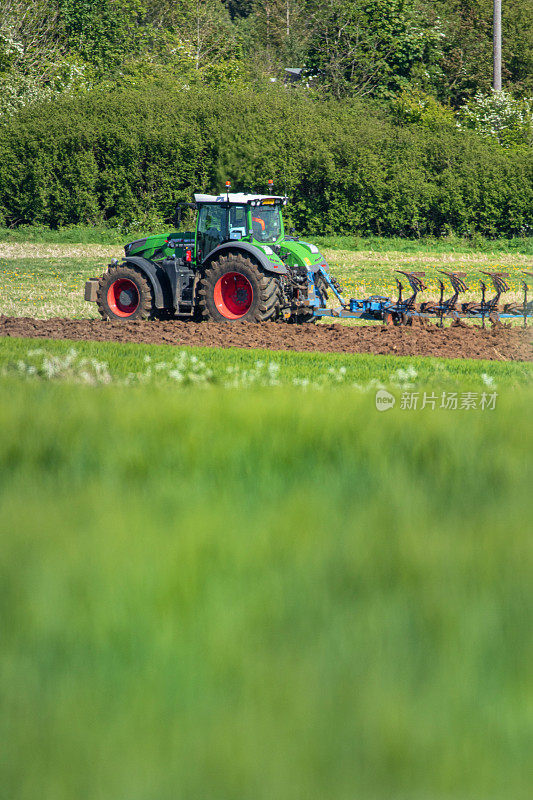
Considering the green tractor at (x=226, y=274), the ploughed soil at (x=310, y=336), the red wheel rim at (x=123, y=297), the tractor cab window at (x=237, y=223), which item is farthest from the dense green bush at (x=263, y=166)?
the ploughed soil at (x=310, y=336)

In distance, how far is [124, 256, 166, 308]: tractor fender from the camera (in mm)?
16406

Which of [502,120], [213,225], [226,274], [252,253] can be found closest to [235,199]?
[213,225]

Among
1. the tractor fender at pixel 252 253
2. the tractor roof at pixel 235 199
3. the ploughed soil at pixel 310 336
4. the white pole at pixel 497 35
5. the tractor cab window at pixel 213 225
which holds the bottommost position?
the ploughed soil at pixel 310 336

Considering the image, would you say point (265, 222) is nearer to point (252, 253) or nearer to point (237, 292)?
point (252, 253)

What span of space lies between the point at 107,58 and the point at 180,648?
58.6 metres

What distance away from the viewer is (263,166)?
39.1 m

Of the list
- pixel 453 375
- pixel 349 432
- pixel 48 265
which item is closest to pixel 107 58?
pixel 48 265

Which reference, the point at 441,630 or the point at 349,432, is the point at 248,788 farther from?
the point at 349,432

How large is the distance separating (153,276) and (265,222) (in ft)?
7.24

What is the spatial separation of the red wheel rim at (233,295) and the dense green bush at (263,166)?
72.6ft

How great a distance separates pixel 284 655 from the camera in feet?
8.74

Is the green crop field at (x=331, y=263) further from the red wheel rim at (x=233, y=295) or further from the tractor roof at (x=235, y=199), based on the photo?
the tractor roof at (x=235, y=199)

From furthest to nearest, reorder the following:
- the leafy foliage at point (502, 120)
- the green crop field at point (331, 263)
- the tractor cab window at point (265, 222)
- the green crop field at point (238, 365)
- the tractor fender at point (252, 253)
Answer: the leafy foliage at point (502, 120)
the green crop field at point (331, 263)
the tractor cab window at point (265, 222)
the tractor fender at point (252, 253)
the green crop field at point (238, 365)

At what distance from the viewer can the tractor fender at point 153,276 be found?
16.4 metres
